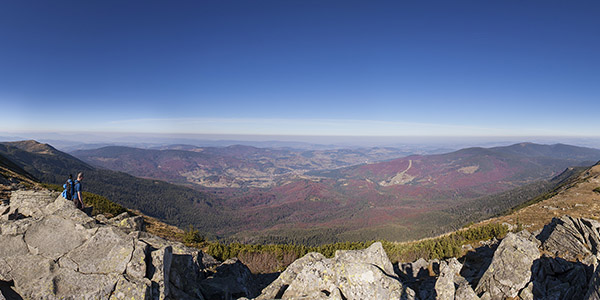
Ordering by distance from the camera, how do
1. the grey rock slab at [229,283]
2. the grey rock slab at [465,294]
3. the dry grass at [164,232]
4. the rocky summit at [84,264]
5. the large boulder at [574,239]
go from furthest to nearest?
1. the dry grass at [164,232]
2. the large boulder at [574,239]
3. the grey rock slab at [229,283]
4. the grey rock slab at [465,294]
5. the rocky summit at [84,264]

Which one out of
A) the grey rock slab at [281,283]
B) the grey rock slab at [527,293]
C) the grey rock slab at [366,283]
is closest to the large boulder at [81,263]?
the grey rock slab at [281,283]

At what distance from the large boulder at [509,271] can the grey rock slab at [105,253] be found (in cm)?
1795

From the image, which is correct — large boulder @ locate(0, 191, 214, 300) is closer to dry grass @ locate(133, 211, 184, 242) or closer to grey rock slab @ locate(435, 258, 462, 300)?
grey rock slab @ locate(435, 258, 462, 300)

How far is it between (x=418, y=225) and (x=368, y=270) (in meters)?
165

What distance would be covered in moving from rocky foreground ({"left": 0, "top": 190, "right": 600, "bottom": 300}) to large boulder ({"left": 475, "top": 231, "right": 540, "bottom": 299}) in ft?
0.15

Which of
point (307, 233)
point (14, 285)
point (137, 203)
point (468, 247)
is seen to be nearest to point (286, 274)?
point (14, 285)

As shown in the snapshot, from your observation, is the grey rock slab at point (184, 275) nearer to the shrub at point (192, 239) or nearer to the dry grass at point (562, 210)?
the shrub at point (192, 239)

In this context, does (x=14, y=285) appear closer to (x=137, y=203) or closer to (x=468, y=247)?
(x=468, y=247)

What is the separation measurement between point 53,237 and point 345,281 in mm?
11935

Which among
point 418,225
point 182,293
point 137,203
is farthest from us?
point 137,203

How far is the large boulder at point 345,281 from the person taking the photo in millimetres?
9352

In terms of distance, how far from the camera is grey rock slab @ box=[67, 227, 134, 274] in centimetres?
904

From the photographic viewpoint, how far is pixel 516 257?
46.6 ft

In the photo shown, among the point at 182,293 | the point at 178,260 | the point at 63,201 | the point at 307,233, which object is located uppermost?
the point at 63,201
